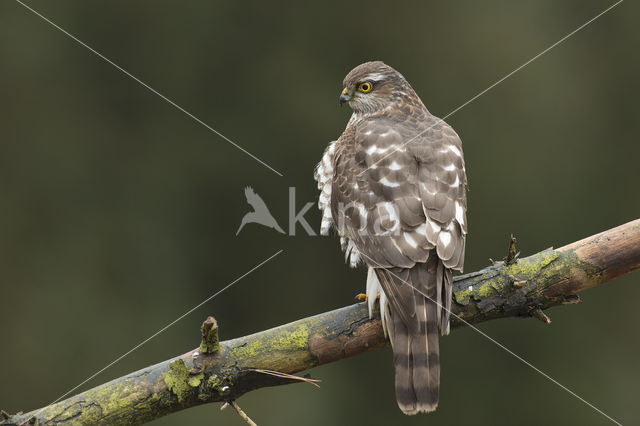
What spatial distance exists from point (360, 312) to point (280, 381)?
0.40 metres

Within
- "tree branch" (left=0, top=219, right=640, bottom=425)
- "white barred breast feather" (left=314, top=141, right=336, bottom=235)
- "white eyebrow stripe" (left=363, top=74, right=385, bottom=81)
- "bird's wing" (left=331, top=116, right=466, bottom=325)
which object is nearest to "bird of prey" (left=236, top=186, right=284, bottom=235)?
"white eyebrow stripe" (left=363, top=74, right=385, bottom=81)

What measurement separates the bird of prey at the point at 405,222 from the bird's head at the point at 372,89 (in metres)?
0.30

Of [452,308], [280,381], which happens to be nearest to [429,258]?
[452,308]

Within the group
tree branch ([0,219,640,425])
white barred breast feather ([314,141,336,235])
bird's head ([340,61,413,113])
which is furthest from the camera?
bird's head ([340,61,413,113])

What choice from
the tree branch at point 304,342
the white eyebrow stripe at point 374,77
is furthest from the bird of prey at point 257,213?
the tree branch at point 304,342

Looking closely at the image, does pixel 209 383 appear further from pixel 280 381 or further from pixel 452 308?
pixel 452 308

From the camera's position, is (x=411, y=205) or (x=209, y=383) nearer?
(x=209, y=383)

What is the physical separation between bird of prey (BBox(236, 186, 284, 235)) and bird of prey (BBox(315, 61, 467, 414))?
1960mm

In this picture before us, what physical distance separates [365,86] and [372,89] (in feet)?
0.14

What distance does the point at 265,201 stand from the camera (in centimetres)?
547

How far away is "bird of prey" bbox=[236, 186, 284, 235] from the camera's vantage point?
5.27 metres

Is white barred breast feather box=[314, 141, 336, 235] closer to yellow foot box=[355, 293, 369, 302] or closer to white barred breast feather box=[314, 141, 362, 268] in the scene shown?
white barred breast feather box=[314, 141, 362, 268]

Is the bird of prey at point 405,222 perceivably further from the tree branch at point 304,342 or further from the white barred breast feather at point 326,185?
the tree branch at point 304,342

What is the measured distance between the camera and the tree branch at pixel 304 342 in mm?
2379
